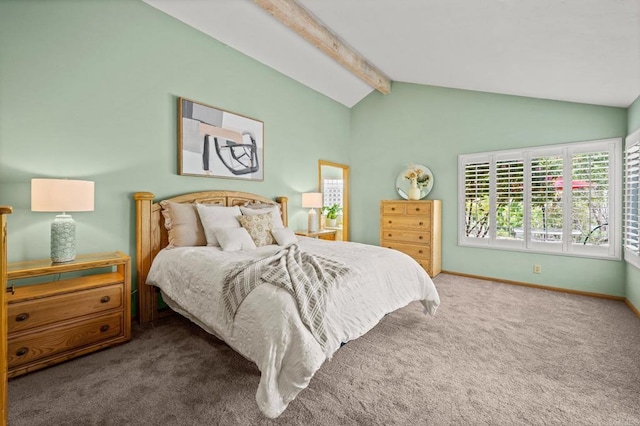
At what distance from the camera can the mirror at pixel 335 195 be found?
5.52 m

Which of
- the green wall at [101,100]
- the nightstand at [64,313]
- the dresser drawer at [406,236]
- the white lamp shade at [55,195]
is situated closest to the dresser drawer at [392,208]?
the dresser drawer at [406,236]

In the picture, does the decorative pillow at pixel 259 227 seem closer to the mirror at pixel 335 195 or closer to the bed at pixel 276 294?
the bed at pixel 276 294

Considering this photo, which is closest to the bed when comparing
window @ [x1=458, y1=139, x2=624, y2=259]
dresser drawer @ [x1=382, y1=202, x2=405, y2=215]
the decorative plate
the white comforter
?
the white comforter

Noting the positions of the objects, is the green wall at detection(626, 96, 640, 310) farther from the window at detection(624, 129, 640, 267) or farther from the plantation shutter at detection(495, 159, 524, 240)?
the plantation shutter at detection(495, 159, 524, 240)

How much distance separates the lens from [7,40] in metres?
2.17

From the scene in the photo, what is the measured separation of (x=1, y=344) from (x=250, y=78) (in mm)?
3702

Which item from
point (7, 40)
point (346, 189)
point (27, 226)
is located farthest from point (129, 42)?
point (346, 189)

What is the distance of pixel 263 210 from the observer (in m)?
3.51

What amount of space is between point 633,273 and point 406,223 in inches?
98.5

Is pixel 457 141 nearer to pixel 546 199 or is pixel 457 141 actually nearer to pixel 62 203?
pixel 546 199

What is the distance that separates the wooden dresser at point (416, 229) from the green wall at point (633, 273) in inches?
80.8

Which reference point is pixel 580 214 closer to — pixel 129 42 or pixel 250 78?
pixel 250 78

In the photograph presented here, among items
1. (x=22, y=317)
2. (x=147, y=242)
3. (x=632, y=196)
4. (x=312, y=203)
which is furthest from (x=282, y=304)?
(x=632, y=196)

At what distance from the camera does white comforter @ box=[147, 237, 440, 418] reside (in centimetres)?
144
